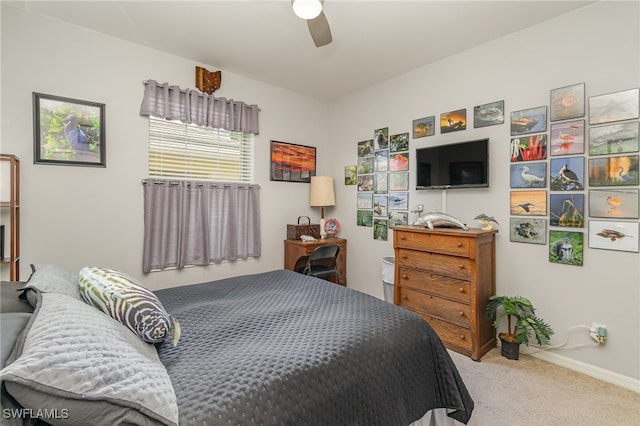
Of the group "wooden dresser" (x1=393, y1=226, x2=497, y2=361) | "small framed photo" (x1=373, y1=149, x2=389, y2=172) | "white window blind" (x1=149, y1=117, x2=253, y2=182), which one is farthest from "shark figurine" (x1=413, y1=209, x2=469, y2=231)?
"white window blind" (x1=149, y1=117, x2=253, y2=182)

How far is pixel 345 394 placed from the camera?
104 centimetres

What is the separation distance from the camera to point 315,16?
1.66 m

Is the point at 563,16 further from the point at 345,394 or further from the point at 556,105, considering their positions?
the point at 345,394

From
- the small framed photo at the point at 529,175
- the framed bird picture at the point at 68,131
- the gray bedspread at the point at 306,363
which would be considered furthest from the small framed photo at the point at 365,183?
the framed bird picture at the point at 68,131

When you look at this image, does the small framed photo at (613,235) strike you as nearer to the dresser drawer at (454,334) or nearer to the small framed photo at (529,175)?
the small framed photo at (529,175)

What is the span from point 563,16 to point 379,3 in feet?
4.77

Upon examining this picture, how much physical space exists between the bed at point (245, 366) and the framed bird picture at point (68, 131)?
1.40 metres

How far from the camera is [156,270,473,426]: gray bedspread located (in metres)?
0.88

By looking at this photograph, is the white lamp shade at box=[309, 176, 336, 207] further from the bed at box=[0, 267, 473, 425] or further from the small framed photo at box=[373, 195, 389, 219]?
the bed at box=[0, 267, 473, 425]

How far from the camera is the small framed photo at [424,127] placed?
9.90 ft

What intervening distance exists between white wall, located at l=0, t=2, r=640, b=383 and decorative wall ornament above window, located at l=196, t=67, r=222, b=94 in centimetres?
9

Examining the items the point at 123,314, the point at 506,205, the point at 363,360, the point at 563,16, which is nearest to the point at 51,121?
the point at 123,314

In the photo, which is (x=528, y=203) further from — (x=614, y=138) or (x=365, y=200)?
(x=365, y=200)

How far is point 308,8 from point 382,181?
7.20ft
